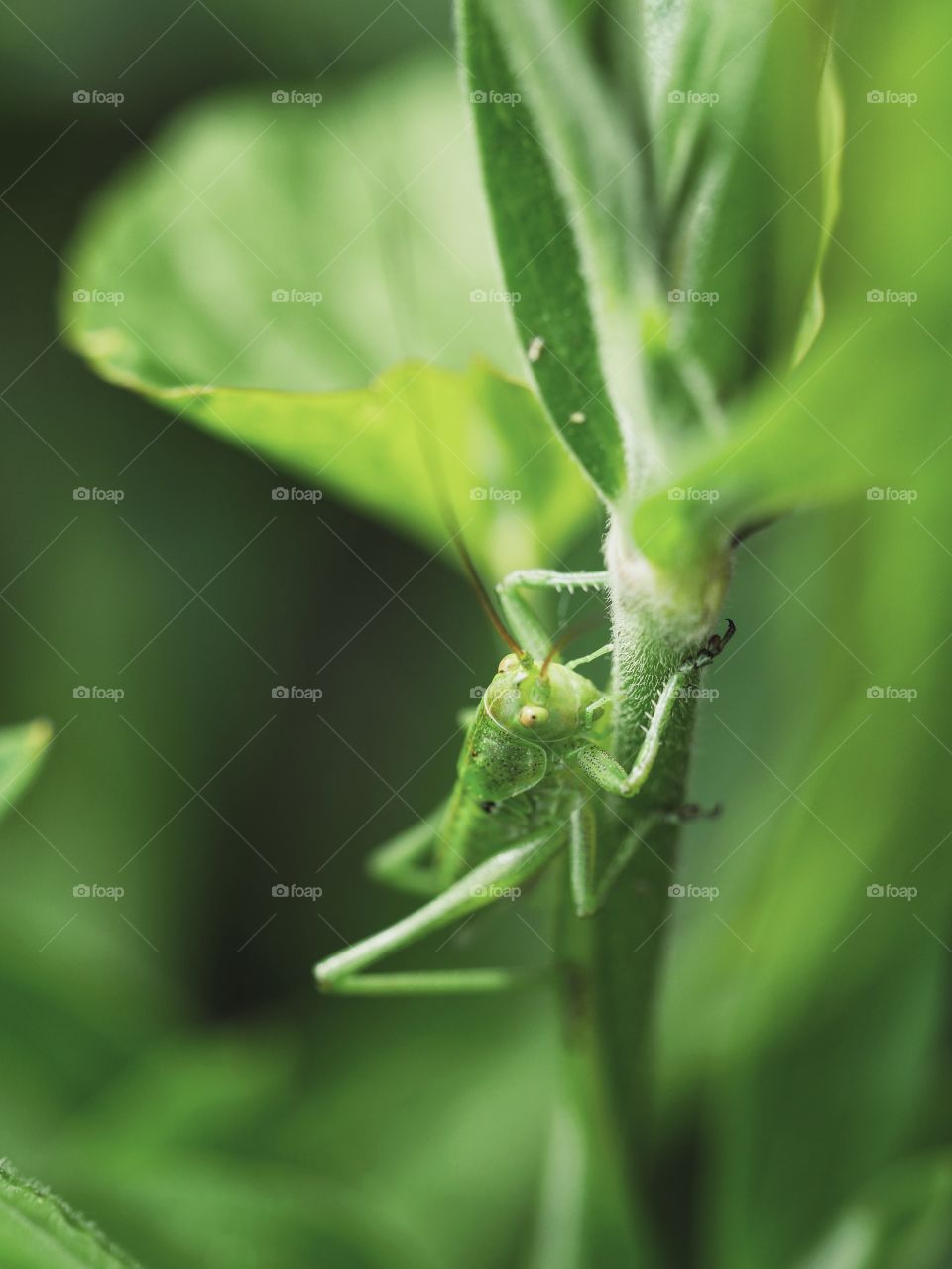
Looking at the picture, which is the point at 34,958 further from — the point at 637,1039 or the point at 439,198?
the point at 439,198

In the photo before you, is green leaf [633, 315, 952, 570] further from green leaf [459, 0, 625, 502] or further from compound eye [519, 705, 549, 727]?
compound eye [519, 705, 549, 727]

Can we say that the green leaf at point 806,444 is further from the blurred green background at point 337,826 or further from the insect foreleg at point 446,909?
the insect foreleg at point 446,909

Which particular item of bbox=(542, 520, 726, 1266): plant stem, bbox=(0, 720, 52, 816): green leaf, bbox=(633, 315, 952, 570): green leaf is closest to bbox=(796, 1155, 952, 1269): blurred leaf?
bbox=(542, 520, 726, 1266): plant stem

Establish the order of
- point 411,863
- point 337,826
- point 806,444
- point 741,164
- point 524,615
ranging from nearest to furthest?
point 806,444 → point 741,164 → point 524,615 → point 411,863 → point 337,826

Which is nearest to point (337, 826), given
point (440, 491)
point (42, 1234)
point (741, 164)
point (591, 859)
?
point (440, 491)

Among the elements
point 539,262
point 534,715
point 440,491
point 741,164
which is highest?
point 741,164

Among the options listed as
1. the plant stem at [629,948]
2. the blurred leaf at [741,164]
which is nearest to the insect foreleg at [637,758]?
the plant stem at [629,948]

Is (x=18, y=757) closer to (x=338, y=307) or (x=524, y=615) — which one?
(x=524, y=615)
